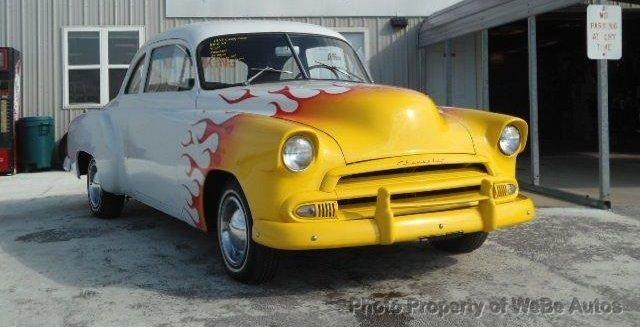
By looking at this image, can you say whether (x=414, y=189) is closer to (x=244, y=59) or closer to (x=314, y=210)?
(x=314, y=210)

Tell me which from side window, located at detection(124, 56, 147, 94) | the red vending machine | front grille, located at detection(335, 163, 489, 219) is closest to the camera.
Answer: front grille, located at detection(335, 163, 489, 219)

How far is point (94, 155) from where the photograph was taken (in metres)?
6.05

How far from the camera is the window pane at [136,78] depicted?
18.6 feet

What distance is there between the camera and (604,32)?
670 centimetres

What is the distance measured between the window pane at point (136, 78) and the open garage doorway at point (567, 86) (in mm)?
8174

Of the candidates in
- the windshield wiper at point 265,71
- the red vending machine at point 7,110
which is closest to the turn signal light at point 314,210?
the windshield wiper at point 265,71

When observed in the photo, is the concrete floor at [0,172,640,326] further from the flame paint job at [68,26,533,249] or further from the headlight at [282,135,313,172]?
the headlight at [282,135,313,172]

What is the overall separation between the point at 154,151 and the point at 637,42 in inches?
616

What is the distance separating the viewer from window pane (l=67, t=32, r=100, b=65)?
11836mm

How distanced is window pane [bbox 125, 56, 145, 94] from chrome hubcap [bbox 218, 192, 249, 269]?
2127 mm

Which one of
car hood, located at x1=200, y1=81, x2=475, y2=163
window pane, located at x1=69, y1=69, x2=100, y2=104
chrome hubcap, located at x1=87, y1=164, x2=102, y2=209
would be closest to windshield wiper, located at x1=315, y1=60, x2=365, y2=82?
car hood, located at x1=200, y1=81, x2=475, y2=163

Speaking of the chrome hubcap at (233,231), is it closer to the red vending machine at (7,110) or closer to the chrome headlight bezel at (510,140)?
the chrome headlight bezel at (510,140)

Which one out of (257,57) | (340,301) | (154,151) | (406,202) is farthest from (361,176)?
(154,151)

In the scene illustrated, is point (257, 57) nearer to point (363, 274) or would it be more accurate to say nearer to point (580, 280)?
point (363, 274)
